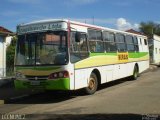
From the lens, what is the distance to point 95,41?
16.4m

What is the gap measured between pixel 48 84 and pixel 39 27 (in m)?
2.28

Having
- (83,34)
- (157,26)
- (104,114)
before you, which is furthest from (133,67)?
(157,26)

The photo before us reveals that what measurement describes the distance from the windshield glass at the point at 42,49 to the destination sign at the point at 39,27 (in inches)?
6.3

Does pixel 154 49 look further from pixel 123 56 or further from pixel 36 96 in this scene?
pixel 36 96

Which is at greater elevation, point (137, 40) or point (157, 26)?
point (157, 26)

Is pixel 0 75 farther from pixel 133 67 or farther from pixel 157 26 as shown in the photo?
pixel 157 26

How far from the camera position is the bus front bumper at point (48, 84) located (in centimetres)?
1351

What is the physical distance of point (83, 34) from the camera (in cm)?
1537

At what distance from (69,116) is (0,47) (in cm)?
1175

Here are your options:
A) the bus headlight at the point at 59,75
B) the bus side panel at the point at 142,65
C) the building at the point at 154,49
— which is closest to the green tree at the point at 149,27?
the building at the point at 154,49

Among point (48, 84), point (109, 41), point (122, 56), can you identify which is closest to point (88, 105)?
point (48, 84)

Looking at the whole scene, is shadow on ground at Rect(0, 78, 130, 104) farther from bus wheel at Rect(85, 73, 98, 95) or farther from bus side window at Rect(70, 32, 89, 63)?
bus side window at Rect(70, 32, 89, 63)

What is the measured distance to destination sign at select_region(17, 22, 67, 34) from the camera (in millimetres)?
13961

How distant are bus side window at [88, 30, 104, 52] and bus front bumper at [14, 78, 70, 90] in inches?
111
